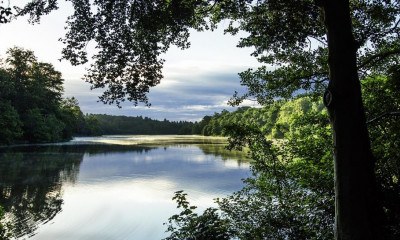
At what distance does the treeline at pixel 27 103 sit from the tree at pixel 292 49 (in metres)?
48.5

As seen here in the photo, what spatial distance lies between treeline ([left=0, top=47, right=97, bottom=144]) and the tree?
48.5m

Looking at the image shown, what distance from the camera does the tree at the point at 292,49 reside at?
398 cm

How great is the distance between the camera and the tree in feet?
13.1

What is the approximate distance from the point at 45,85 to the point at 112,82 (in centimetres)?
6713

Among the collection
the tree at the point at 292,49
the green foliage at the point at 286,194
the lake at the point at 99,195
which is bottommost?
the lake at the point at 99,195

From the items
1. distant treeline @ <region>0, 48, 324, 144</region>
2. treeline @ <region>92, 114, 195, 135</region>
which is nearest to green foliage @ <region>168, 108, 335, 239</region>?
distant treeline @ <region>0, 48, 324, 144</region>

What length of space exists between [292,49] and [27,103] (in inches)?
2406

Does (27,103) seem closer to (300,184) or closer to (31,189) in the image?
(31,189)

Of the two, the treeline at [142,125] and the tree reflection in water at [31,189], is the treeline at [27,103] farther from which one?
the treeline at [142,125]

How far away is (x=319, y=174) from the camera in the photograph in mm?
7258

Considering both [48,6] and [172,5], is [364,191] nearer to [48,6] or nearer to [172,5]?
[172,5]

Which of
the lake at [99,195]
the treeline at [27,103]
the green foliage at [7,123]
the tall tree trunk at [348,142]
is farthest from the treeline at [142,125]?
the tall tree trunk at [348,142]

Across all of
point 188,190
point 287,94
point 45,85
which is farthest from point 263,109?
point 45,85

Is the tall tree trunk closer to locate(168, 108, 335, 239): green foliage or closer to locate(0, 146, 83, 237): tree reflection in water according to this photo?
locate(168, 108, 335, 239): green foliage
